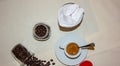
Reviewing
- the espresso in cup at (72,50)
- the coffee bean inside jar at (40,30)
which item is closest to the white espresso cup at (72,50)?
the espresso in cup at (72,50)

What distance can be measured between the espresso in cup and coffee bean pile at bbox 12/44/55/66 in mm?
73

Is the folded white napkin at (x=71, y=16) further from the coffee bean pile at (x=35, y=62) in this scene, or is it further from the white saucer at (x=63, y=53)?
the coffee bean pile at (x=35, y=62)

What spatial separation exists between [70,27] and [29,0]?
0.69 feet

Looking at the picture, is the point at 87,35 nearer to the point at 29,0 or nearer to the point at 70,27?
the point at 70,27

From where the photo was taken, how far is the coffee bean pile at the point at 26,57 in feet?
3.08

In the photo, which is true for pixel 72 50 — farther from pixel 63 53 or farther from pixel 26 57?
pixel 26 57

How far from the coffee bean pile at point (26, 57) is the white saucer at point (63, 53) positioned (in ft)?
0.14

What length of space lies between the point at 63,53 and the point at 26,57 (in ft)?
0.48

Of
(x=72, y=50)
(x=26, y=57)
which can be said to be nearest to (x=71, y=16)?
(x=72, y=50)

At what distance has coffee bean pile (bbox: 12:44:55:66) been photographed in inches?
36.9

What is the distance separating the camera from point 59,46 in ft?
3.16

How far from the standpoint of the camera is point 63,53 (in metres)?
0.96

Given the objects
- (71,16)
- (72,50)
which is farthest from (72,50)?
(71,16)

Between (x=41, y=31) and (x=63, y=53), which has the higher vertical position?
(x=41, y=31)
